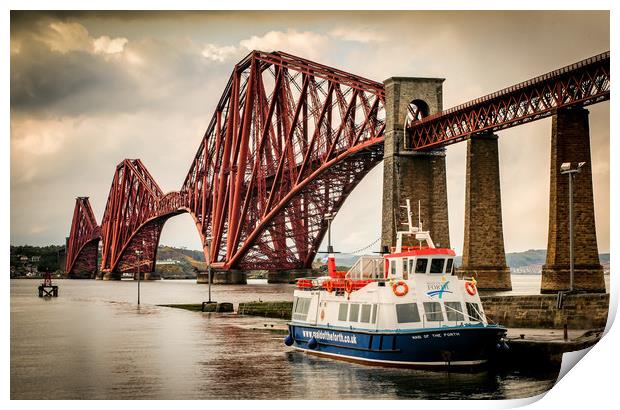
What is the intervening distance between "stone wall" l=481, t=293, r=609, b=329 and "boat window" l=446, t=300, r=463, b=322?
4.39 m

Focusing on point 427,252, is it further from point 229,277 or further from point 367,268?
point 229,277

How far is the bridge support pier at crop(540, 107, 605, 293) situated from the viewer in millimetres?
36844

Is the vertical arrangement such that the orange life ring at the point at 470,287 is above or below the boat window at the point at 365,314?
above

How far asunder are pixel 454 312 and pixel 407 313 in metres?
1.50

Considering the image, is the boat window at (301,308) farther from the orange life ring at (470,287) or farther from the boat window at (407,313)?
the orange life ring at (470,287)

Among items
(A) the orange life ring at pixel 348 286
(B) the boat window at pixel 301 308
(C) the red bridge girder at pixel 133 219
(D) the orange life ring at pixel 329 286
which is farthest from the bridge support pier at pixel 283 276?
(A) the orange life ring at pixel 348 286

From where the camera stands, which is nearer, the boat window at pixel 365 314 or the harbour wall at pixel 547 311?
the boat window at pixel 365 314

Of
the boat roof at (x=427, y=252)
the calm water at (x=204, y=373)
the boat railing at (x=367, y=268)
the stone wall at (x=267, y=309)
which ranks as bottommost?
the calm water at (x=204, y=373)

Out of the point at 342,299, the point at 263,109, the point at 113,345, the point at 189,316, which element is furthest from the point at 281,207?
the point at 342,299

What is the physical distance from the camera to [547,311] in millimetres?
32344

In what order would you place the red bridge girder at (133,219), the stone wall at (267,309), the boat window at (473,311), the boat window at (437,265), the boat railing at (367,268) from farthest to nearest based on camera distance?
the red bridge girder at (133,219) < the stone wall at (267,309) < the boat railing at (367,268) < the boat window at (473,311) < the boat window at (437,265)

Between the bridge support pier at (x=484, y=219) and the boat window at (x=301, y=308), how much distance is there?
580 inches

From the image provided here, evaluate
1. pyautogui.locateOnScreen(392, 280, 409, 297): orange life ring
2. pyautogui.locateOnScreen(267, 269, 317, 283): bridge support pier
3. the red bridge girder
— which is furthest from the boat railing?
the red bridge girder

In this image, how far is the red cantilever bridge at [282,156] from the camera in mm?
54562
